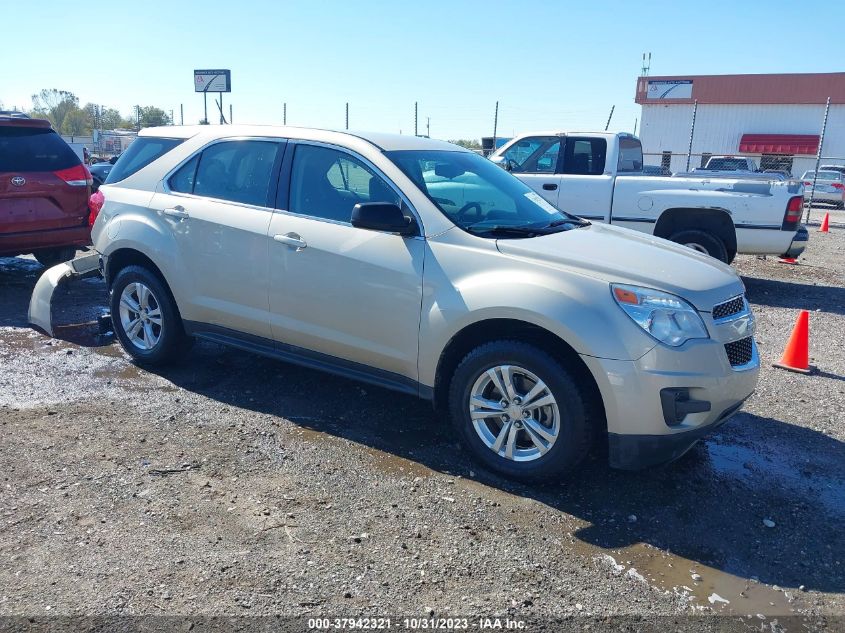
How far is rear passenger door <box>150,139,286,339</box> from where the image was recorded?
188 inches

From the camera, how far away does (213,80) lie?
23.0 metres

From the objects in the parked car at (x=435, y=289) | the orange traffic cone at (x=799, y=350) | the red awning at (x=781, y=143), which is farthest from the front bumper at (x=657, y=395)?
the red awning at (x=781, y=143)

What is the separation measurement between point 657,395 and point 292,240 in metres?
2.44

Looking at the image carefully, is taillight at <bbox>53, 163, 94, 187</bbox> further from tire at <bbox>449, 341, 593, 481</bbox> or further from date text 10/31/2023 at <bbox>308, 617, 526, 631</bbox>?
date text 10/31/2023 at <bbox>308, 617, 526, 631</bbox>

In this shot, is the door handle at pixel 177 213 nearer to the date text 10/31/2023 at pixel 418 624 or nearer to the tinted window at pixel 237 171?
the tinted window at pixel 237 171

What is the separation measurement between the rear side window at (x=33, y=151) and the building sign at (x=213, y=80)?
50.9 feet

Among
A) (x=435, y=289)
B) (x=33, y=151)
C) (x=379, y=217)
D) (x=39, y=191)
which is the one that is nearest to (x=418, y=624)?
(x=435, y=289)

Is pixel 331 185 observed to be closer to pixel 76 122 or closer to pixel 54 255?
pixel 54 255

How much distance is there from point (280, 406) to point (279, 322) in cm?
64

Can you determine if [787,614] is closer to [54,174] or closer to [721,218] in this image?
[721,218]

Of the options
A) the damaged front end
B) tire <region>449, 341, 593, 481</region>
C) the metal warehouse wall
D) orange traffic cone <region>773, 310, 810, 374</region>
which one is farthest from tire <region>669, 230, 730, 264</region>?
the metal warehouse wall

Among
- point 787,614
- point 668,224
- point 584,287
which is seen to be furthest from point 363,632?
point 668,224

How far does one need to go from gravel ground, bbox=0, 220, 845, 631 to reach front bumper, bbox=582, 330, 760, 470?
38cm

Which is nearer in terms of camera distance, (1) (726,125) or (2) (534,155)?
(2) (534,155)
